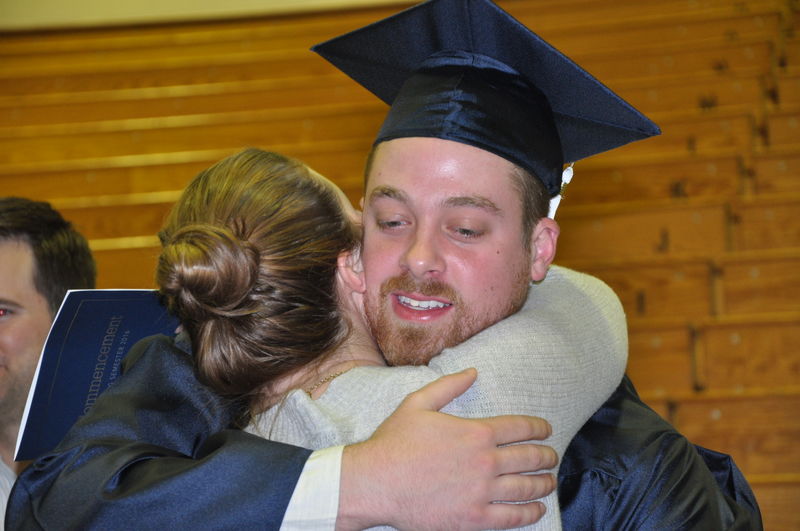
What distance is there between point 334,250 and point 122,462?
43 cm

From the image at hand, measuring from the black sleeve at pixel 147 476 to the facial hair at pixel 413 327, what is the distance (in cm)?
31

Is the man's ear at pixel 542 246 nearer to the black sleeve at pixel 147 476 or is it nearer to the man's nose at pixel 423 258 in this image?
the man's nose at pixel 423 258

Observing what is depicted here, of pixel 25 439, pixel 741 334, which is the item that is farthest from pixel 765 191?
pixel 25 439

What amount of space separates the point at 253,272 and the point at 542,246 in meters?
0.57

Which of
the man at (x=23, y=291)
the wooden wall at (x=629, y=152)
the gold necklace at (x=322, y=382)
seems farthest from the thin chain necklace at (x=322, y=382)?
the wooden wall at (x=629, y=152)

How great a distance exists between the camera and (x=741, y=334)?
3176mm

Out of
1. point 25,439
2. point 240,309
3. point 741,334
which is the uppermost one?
point 240,309

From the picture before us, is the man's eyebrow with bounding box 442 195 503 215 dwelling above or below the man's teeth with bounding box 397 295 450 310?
above

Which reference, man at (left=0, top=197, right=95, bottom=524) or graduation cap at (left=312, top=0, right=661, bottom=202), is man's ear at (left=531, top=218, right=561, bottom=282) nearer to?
graduation cap at (left=312, top=0, right=661, bottom=202)

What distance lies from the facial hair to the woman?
0.03 m

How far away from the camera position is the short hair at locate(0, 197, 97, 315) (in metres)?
1.99

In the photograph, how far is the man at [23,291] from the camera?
194 cm

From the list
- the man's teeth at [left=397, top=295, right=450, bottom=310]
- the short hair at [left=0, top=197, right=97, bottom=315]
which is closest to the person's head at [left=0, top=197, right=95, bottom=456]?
the short hair at [left=0, top=197, right=97, bottom=315]

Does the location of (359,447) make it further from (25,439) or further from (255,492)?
(25,439)
